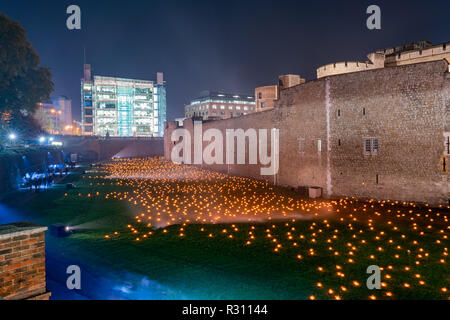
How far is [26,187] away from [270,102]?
132 feet

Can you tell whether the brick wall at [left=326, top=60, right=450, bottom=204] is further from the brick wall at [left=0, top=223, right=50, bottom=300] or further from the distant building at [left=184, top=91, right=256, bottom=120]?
the distant building at [left=184, top=91, right=256, bottom=120]

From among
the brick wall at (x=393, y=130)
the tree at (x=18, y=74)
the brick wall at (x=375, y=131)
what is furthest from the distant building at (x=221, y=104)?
the brick wall at (x=393, y=130)

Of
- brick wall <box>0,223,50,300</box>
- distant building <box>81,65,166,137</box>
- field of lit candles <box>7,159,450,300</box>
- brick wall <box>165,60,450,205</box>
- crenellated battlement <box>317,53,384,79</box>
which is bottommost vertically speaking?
field of lit candles <box>7,159,450,300</box>

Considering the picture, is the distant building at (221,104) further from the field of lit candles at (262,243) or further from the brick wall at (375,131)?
the field of lit candles at (262,243)

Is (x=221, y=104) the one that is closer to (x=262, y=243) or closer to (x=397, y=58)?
(x=397, y=58)

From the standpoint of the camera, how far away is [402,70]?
15.2 meters

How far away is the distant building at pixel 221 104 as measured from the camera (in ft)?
373

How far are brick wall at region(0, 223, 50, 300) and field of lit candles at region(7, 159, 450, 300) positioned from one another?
105 inches

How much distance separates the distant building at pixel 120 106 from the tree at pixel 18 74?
224ft

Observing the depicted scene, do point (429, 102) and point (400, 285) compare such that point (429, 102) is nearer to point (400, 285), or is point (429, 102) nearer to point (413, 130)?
point (413, 130)

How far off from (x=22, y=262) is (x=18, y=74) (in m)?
37.2

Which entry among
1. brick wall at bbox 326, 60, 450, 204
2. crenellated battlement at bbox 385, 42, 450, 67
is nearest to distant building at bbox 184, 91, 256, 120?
crenellated battlement at bbox 385, 42, 450, 67

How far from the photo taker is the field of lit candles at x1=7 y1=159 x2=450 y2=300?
7.04 meters
